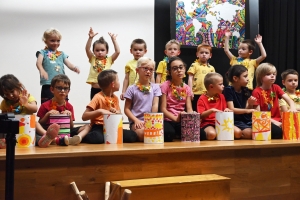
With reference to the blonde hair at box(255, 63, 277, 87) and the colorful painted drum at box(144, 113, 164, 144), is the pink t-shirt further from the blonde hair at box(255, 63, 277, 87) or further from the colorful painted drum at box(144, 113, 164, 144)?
the blonde hair at box(255, 63, 277, 87)

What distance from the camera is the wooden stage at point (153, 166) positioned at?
236 cm

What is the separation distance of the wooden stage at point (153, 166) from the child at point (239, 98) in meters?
0.64

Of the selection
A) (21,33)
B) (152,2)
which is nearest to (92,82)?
(21,33)

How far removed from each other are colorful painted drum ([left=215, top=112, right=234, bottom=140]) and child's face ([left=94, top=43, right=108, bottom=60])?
1497 millimetres

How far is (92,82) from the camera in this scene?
434cm

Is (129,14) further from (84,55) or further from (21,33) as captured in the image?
(21,33)

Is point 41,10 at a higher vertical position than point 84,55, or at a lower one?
higher

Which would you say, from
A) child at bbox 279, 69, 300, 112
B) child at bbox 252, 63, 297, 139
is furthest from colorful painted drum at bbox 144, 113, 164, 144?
child at bbox 279, 69, 300, 112

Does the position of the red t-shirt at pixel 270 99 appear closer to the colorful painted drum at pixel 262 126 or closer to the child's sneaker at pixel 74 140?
the colorful painted drum at pixel 262 126

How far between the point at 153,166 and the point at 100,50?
6.43 feet

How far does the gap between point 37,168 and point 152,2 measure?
333 cm

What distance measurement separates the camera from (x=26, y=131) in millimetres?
2820

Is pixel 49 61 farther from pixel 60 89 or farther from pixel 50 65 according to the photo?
pixel 60 89

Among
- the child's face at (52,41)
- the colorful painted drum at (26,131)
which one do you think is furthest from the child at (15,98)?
the child's face at (52,41)
